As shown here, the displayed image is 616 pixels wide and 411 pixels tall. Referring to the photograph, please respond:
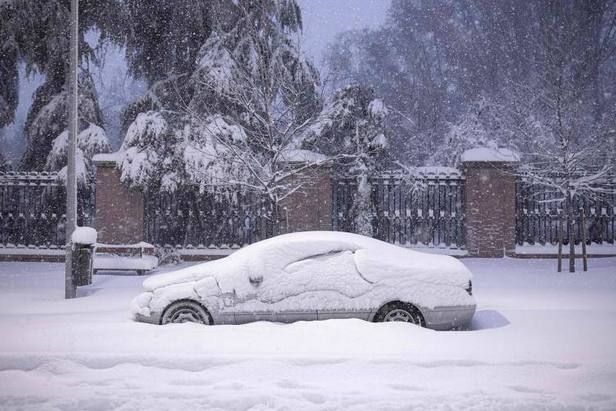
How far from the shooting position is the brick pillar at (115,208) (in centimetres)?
1508

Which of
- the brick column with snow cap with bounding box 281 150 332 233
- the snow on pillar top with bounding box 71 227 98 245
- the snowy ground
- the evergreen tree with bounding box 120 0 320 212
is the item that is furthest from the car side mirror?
the brick column with snow cap with bounding box 281 150 332 233

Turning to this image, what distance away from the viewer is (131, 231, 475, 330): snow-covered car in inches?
282

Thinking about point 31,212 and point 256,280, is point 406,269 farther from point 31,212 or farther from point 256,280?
point 31,212

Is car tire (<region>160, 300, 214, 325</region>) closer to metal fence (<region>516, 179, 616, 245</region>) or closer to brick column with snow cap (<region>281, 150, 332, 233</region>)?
brick column with snow cap (<region>281, 150, 332, 233</region>)

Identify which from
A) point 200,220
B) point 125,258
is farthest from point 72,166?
point 200,220

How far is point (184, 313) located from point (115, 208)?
8586 millimetres

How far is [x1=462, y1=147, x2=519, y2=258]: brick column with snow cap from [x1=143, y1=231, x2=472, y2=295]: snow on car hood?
23.4 feet

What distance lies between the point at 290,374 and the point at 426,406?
1386mm

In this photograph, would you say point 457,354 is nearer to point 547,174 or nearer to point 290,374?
point 290,374

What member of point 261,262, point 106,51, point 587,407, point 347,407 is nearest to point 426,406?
point 347,407

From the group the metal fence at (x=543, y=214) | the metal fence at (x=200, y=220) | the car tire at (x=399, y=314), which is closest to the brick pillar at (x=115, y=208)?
the metal fence at (x=200, y=220)

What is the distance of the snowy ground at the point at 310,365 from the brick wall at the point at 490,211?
253 inches

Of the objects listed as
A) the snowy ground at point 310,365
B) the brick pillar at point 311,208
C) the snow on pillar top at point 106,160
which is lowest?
the snowy ground at point 310,365

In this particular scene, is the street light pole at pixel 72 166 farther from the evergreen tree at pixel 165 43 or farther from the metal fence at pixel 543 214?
the metal fence at pixel 543 214
